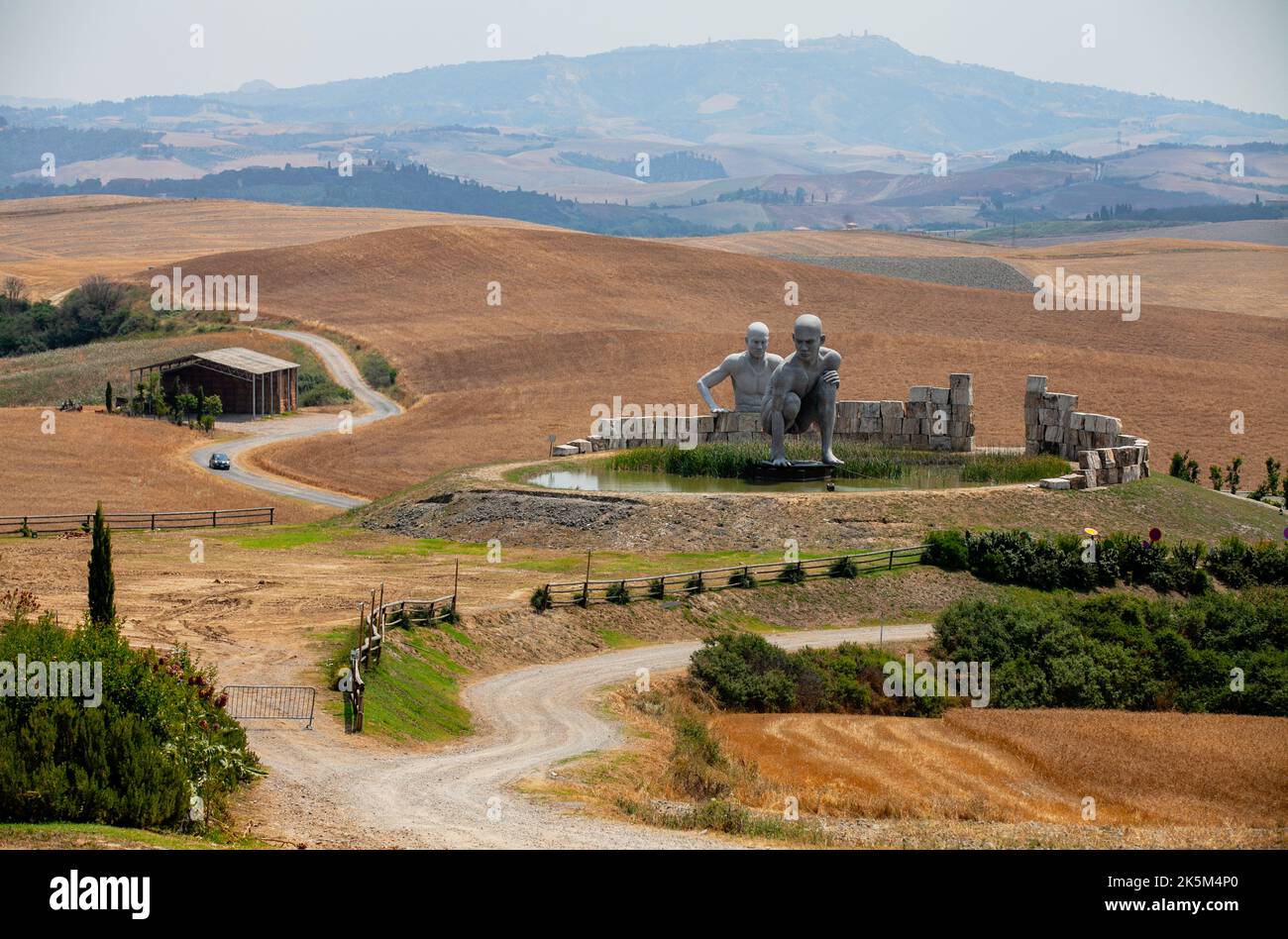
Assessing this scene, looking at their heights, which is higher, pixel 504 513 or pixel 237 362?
pixel 237 362

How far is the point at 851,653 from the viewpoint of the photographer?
133 feet

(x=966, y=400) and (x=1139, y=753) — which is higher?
(x=966, y=400)

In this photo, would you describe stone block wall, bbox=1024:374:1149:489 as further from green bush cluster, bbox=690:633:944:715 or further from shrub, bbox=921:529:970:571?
green bush cluster, bbox=690:633:944:715

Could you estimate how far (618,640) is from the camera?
4191cm

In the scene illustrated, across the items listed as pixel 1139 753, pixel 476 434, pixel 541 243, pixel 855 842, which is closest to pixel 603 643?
pixel 1139 753

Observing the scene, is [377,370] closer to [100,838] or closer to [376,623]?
[376,623]

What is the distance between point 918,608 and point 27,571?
77.9ft

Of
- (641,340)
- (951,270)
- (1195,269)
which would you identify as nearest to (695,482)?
(641,340)

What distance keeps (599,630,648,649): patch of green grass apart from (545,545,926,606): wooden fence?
46.3 inches

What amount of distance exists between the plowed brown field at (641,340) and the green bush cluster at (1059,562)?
91.7 feet

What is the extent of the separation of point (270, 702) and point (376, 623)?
5037 mm

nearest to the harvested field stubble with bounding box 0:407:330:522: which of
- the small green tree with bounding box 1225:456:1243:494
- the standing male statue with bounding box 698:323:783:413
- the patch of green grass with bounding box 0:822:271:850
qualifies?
the standing male statue with bounding box 698:323:783:413

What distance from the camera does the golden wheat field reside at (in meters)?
29.9
